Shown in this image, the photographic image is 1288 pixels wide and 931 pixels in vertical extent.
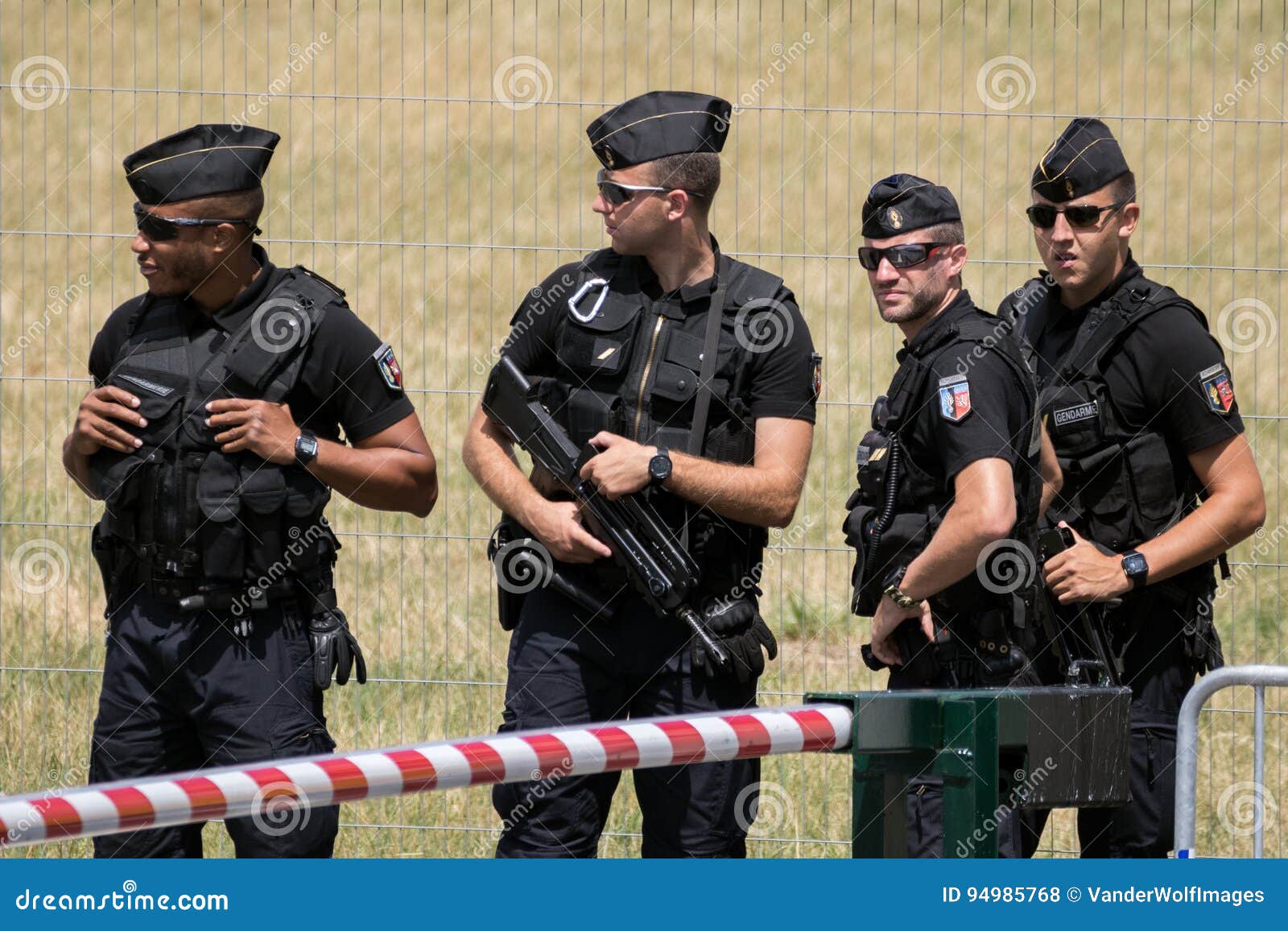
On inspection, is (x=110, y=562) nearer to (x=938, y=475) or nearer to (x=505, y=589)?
(x=505, y=589)

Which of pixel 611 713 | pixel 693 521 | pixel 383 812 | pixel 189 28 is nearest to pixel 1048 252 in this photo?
pixel 693 521

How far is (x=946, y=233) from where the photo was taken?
4.39 metres

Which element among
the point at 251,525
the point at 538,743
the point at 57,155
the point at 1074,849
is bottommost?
the point at 1074,849

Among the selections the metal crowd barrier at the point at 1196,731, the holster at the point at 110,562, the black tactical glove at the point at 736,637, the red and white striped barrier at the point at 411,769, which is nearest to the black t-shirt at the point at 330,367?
the holster at the point at 110,562

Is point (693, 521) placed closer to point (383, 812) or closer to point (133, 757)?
point (133, 757)

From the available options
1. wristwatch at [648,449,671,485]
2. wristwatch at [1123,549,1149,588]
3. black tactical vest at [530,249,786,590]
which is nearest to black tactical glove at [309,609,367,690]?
black tactical vest at [530,249,786,590]

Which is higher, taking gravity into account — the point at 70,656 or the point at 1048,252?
the point at 1048,252

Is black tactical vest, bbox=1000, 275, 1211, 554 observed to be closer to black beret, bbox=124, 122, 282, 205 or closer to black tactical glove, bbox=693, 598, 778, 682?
black tactical glove, bbox=693, 598, 778, 682

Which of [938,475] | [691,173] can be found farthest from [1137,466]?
[691,173]

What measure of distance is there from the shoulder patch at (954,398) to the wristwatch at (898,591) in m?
0.41

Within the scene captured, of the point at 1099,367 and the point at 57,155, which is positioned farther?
the point at 57,155

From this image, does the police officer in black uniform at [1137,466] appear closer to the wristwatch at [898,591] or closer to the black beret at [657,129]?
the wristwatch at [898,591]

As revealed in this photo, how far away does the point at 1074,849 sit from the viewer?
632cm
